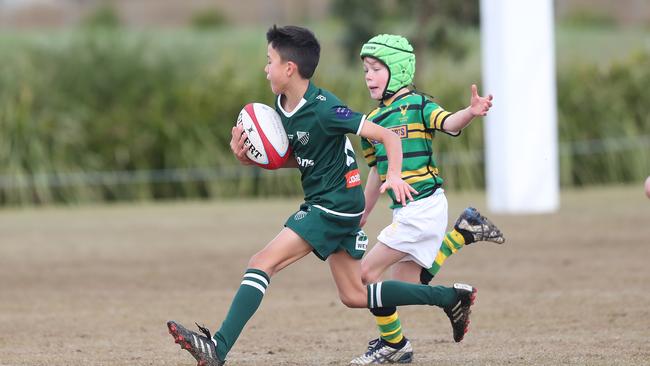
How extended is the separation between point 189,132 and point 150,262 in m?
7.33

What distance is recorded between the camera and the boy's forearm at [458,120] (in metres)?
5.82

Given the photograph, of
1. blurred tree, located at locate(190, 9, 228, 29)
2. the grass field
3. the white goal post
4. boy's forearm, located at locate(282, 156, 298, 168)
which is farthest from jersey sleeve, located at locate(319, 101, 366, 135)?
blurred tree, located at locate(190, 9, 228, 29)

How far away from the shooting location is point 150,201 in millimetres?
18281

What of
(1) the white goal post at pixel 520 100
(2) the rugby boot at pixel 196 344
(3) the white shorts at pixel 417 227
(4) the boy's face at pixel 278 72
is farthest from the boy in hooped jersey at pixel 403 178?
(1) the white goal post at pixel 520 100

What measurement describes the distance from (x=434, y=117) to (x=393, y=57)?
1.27 ft

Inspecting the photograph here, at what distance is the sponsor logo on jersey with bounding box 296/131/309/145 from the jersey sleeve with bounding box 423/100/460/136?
71cm

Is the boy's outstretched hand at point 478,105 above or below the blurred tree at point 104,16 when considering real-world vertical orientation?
above

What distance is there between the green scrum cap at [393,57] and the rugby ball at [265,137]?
0.66 m

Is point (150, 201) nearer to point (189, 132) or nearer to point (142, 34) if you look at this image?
point (189, 132)

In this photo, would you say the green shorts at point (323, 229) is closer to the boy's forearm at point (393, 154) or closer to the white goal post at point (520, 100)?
the boy's forearm at point (393, 154)

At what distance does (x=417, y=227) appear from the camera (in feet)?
19.9

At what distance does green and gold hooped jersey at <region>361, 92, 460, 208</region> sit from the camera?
6.08 metres

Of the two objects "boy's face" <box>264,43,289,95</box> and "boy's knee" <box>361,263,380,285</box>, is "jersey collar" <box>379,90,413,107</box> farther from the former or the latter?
"boy's knee" <box>361,263,380,285</box>

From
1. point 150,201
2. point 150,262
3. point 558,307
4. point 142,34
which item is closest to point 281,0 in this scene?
point 142,34
